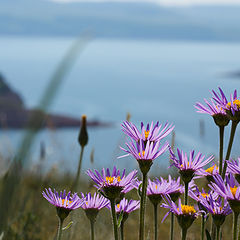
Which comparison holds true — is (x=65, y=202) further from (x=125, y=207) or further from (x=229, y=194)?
(x=229, y=194)

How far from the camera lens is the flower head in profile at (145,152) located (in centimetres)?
98

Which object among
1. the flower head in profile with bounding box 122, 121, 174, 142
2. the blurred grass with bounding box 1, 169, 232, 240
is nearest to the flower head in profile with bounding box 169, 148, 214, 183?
the flower head in profile with bounding box 122, 121, 174, 142

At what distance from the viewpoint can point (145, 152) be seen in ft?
3.23

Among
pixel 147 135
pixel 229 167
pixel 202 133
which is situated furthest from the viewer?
pixel 202 133

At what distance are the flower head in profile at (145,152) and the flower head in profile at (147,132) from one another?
38 mm

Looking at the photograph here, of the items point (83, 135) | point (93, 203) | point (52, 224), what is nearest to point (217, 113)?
point (93, 203)

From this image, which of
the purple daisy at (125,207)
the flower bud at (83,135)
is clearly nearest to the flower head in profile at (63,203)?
the purple daisy at (125,207)

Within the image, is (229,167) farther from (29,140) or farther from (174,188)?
(29,140)

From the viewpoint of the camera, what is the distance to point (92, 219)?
1.08 m

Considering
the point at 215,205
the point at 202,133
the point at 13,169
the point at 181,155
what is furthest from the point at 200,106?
the point at 202,133

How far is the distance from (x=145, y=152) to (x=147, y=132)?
0.30 feet

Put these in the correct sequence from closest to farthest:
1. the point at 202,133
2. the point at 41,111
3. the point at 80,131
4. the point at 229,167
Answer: the point at 41,111, the point at 229,167, the point at 80,131, the point at 202,133

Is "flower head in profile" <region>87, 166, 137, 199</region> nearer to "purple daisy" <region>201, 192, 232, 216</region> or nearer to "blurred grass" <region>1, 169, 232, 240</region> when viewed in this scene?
"purple daisy" <region>201, 192, 232, 216</region>

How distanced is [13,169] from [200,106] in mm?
583
